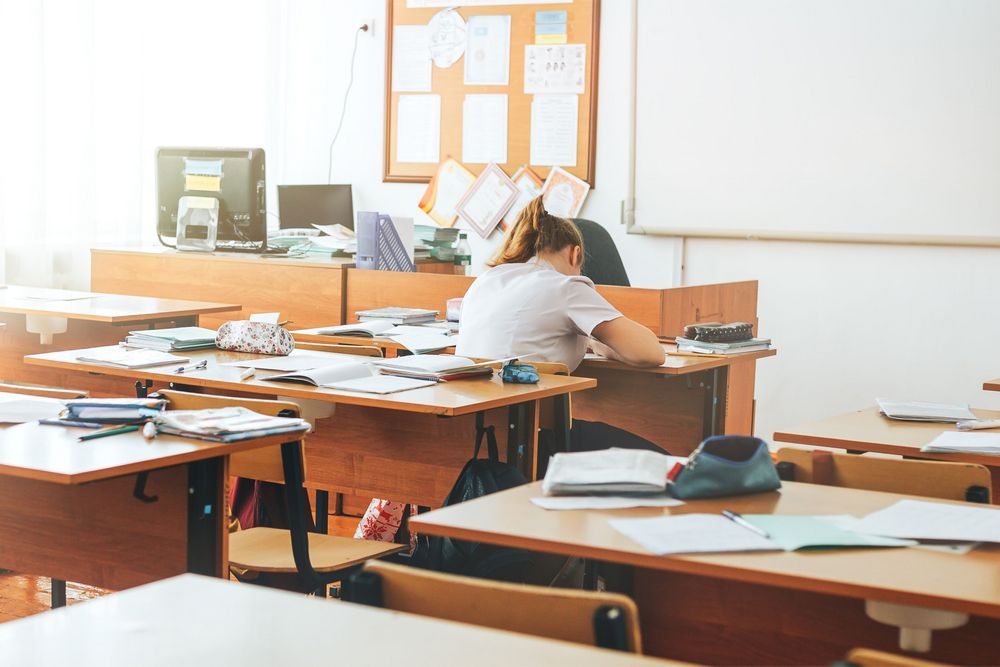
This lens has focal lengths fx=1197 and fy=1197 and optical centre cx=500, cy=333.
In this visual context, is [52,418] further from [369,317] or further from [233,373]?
[369,317]

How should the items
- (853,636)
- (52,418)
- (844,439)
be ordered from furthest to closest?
(844,439) → (52,418) → (853,636)

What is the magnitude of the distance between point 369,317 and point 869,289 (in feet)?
8.09

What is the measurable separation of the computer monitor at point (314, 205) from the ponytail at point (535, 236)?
286 cm

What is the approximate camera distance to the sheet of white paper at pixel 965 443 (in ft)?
8.11

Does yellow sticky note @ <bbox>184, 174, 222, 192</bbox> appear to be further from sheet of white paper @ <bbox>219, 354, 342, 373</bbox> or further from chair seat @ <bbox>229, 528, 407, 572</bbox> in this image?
chair seat @ <bbox>229, 528, 407, 572</bbox>

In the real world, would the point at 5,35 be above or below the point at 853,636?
above

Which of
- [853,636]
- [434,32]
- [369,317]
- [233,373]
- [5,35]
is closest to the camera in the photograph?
[853,636]

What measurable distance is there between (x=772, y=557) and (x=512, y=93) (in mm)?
5105

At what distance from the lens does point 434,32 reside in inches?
258

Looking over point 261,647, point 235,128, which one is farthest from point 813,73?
point 261,647

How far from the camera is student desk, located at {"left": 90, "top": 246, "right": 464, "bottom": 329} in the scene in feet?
15.5

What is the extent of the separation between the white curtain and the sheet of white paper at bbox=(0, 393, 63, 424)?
3024 millimetres

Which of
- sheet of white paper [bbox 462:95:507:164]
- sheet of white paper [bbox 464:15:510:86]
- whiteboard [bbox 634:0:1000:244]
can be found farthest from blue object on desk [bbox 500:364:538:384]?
sheet of white paper [bbox 464:15:510:86]

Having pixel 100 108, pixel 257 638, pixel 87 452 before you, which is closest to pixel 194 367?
pixel 87 452
